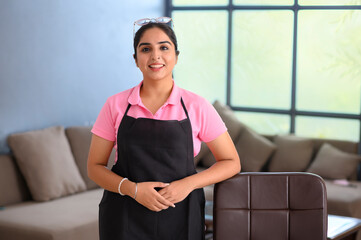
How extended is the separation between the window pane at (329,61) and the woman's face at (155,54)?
327cm

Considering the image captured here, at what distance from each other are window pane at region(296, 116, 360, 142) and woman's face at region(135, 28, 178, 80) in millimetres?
3358

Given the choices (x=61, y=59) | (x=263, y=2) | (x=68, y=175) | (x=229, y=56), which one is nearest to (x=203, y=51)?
(x=229, y=56)

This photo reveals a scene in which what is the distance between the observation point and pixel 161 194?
6.09 ft

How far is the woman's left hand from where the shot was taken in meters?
1.86

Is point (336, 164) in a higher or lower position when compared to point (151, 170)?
lower

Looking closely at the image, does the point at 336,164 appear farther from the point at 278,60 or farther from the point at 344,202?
the point at 278,60

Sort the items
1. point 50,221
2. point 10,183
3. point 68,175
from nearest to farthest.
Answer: point 50,221
point 10,183
point 68,175

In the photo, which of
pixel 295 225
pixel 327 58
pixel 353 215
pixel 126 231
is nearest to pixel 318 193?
pixel 295 225

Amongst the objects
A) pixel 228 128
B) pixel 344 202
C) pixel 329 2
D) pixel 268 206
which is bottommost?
pixel 344 202

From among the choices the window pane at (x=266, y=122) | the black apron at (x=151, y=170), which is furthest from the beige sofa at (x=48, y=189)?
the window pane at (x=266, y=122)

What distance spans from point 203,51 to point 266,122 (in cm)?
99

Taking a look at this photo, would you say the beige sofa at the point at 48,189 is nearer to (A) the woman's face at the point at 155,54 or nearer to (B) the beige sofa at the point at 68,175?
(B) the beige sofa at the point at 68,175

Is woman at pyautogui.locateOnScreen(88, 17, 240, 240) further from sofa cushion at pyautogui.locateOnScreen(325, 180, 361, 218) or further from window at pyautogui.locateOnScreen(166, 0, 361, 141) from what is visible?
window at pyautogui.locateOnScreen(166, 0, 361, 141)

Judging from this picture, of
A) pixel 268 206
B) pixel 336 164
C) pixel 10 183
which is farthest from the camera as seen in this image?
pixel 336 164
